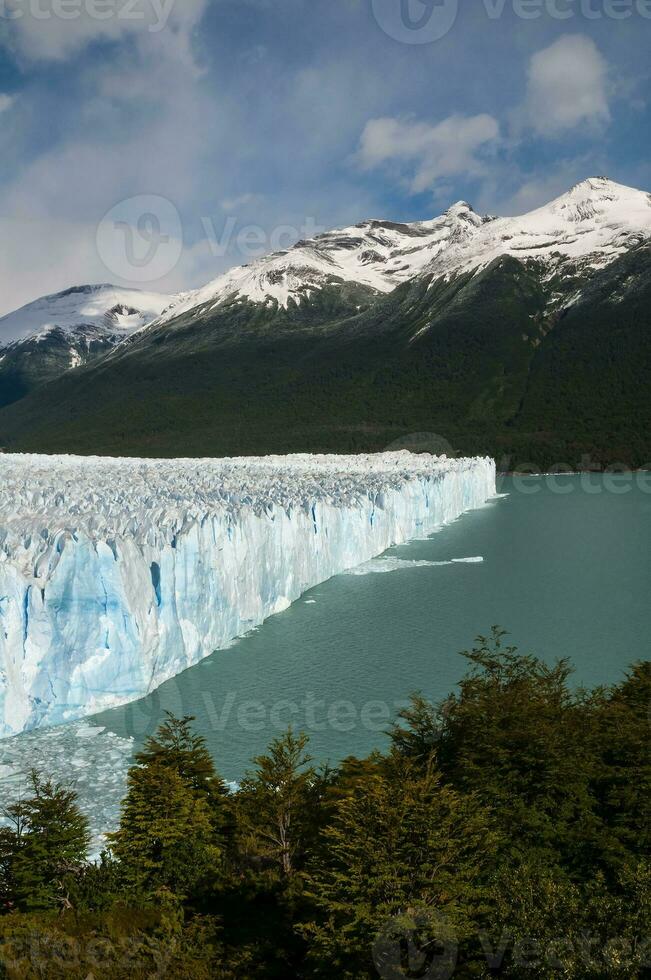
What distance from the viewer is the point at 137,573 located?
505 inches

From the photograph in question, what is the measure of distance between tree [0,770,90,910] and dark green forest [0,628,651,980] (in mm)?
18

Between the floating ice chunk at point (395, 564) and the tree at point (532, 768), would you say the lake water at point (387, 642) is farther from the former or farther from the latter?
the tree at point (532, 768)

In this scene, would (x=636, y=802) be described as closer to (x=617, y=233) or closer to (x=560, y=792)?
(x=560, y=792)

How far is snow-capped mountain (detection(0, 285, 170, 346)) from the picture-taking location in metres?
182

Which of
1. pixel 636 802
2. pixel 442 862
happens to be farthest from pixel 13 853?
pixel 636 802

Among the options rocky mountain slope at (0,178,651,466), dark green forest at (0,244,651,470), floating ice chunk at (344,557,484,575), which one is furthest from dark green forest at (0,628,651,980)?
rocky mountain slope at (0,178,651,466)

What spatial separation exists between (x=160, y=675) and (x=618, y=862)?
9.21m

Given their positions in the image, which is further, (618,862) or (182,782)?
(182,782)

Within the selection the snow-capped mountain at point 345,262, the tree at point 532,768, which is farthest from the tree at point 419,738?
the snow-capped mountain at point 345,262

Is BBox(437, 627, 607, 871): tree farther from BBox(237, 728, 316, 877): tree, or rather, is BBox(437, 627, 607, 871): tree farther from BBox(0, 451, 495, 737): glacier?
BBox(0, 451, 495, 737): glacier

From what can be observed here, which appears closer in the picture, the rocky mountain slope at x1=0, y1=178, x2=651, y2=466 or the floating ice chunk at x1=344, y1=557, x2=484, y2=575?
the floating ice chunk at x1=344, y1=557, x2=484, y2=575

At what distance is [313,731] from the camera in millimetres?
11320

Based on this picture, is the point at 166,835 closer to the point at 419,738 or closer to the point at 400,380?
the point at 419,738

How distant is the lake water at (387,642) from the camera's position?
1131 cm
